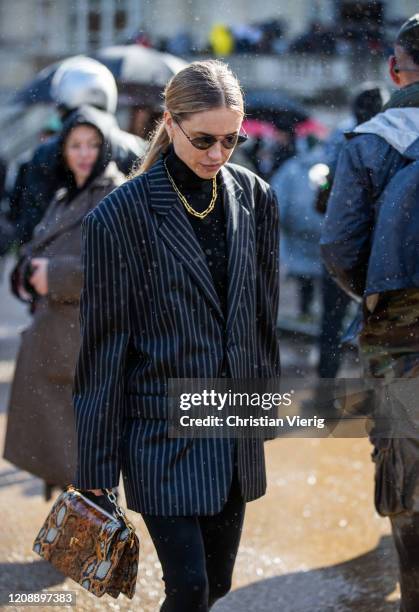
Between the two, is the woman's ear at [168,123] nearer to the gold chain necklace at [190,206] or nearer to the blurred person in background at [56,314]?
the gold chain necklace at [190,206]

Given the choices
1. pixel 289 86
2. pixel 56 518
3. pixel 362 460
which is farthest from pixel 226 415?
pixel 289 86

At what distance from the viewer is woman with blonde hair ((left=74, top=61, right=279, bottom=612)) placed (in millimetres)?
2941

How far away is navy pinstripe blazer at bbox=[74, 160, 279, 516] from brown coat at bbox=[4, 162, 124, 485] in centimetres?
161

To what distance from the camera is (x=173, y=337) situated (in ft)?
9.75

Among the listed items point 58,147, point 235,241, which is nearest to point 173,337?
point 235,241

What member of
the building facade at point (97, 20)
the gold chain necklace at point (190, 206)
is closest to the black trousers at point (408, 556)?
the gold chain necklace at point (190, 206)

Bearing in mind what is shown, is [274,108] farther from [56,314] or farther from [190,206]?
[190,206]

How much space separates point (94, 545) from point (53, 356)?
A: 1.85m

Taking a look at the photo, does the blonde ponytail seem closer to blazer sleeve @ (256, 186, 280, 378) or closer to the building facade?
blazer sleeve @ (256, 186, 280, 378)

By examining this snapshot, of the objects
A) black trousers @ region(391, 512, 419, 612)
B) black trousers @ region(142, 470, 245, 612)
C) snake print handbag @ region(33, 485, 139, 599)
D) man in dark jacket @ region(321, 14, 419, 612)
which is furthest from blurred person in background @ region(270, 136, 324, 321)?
snake print handbag @ region(33, 485, 139, 599)

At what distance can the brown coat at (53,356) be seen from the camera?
4.64 m

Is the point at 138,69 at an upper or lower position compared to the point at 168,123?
lower

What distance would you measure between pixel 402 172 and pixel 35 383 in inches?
79.9

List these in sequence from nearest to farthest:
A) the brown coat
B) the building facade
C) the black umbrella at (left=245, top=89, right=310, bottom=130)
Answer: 1. the brown coat
2. the black umbrella at (left=245, top=89, right=310, bottom=130)
3. the building facade
